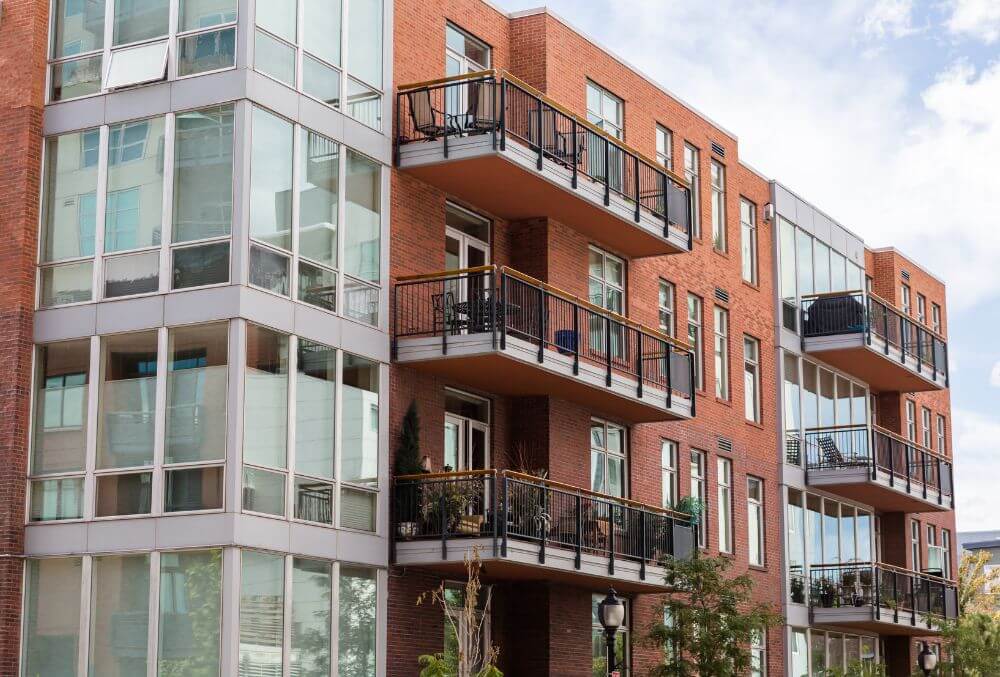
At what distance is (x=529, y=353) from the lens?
2666 centimetres

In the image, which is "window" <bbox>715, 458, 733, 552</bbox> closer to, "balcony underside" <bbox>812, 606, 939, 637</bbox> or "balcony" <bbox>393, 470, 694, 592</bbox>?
"balcony underside" <bbox>812, 606, 939, 637</bbox>

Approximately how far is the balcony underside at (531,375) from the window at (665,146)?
5860 millimetres

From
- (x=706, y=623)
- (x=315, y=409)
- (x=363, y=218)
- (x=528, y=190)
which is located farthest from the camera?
(x=706, y=623)

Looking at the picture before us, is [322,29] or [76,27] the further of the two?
[322,29]

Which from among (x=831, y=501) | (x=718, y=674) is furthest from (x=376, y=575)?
(x=831, y=501)

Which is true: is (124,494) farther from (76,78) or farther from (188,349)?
(76,78)

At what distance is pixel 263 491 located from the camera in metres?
23.2

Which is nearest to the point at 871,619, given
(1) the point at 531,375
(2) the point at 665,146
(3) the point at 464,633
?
(2) the point at 665,146

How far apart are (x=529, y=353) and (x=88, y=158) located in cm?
748

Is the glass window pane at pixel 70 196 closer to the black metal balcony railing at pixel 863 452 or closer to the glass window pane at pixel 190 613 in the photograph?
the glass window pane at pixel 190 613

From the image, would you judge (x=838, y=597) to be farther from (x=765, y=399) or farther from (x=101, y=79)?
(x=101, y=79)

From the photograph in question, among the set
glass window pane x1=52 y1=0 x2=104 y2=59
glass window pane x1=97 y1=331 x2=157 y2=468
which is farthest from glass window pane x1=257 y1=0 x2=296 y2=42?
glass window pane x1=97 y1=331 x2=157 y2=468

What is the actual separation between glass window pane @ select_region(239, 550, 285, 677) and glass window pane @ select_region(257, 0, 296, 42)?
7.75 m

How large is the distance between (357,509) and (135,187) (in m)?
5.81
